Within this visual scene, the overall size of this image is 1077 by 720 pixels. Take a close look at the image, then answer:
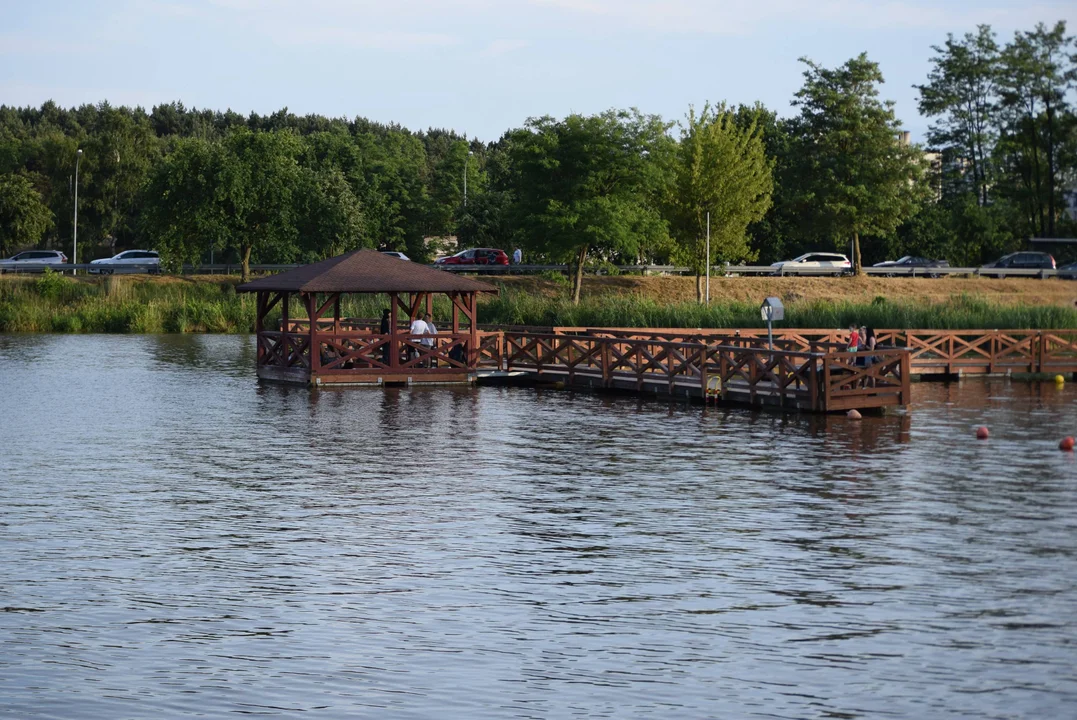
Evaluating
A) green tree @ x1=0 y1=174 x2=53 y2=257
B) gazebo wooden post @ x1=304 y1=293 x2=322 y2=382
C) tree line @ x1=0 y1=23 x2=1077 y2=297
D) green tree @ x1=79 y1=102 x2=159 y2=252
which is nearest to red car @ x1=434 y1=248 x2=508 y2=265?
tree line @ x1=0 y1=23 x2=1077 y2=297

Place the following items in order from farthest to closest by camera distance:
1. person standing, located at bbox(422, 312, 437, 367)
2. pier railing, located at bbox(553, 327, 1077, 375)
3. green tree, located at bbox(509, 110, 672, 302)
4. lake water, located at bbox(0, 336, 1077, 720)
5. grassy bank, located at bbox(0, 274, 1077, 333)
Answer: green tree, located at bbox(509, 110, 672, 302), grassy bank, located at bbox(0, 274, 1077, 333), pier railing, located at bbox(553, 327, 1077, 375), person standing, located at bbox(422, 312, 437, 367), lake water, located at bbox(0, 336, 1077, 720)

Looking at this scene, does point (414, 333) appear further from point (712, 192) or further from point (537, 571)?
point (712, 192)

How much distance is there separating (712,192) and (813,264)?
13931 mm

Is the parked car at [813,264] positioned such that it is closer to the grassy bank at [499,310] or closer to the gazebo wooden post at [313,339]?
the grassy bank at [499,310]

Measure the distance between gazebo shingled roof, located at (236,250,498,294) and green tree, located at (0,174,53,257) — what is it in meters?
57.8

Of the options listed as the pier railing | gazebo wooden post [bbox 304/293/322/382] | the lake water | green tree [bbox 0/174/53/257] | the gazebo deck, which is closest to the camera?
the lake water

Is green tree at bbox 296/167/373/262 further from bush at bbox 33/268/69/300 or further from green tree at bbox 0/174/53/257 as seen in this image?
green tree at bbox 0/174/53/257

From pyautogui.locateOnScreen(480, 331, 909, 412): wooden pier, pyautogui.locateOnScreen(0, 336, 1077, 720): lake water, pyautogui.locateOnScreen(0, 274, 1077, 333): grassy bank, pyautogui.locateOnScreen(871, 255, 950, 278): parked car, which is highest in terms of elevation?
pyautogui.locateOnScreen(871, 255, 950, 278): parked car

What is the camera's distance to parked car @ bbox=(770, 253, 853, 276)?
266 ft

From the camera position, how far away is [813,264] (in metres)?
82.6

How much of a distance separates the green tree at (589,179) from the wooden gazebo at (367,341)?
89.3 ft

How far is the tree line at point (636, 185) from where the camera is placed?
69.4 metres

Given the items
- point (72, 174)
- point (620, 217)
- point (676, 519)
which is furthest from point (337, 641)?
A: point (72, 174)

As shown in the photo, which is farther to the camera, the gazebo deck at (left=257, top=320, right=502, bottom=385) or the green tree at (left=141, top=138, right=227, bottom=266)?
the green tree at (left=141, top=138, right=227, bottom=266)
